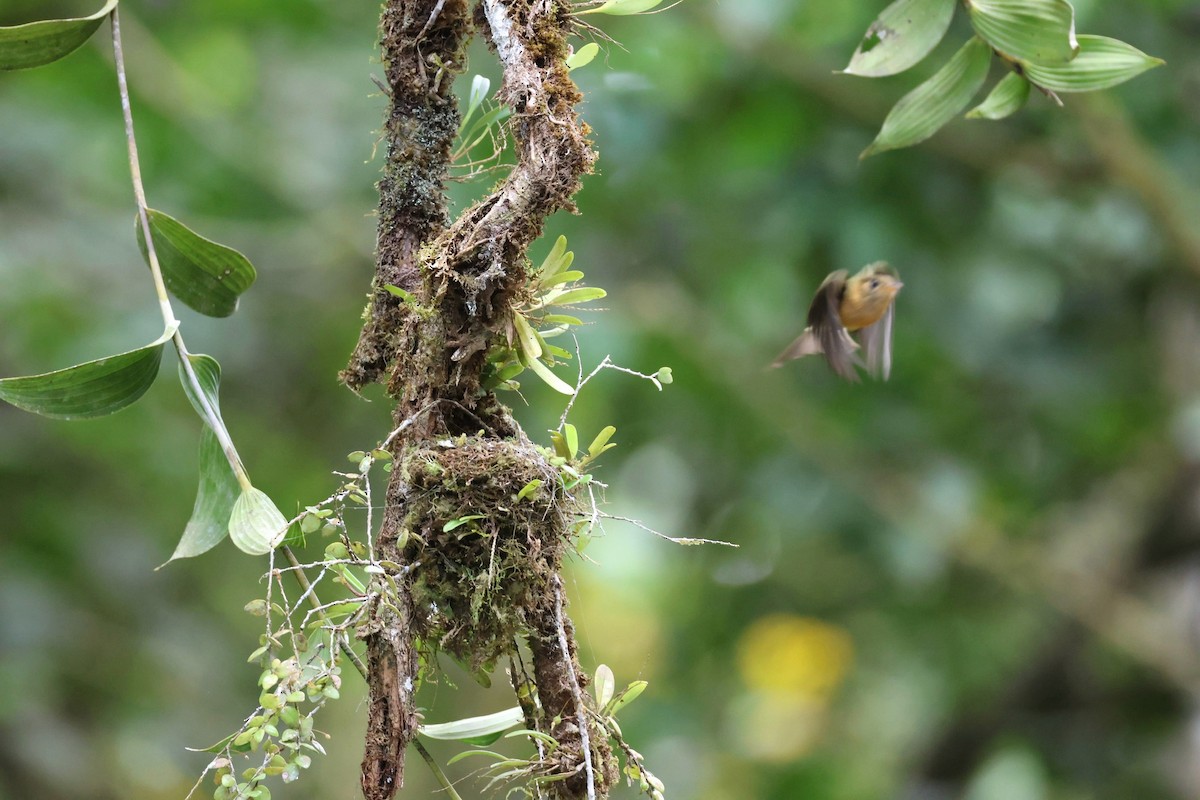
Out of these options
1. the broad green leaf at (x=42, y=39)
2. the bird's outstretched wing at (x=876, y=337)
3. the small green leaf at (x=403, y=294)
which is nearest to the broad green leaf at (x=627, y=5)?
the small green leaf at (x=403, y=294)

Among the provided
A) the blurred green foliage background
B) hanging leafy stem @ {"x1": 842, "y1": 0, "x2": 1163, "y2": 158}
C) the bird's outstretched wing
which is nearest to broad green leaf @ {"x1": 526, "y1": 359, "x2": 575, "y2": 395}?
hanging leafy stem @ {"x1": 842, "y1": 0, "x2": 1163, "y2": 158}

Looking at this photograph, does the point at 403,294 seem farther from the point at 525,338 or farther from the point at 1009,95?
the point at 1009,95

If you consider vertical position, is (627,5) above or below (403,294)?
above

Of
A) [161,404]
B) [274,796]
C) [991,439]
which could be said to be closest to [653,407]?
[991,439]

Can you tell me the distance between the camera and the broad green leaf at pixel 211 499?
0.76m

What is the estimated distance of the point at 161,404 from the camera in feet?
8.90

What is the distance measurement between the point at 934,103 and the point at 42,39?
2.10ft

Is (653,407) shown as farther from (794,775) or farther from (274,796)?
(274,796)

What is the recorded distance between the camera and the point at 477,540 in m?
0.74

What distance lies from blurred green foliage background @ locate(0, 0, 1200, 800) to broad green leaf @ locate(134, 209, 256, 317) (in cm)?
137

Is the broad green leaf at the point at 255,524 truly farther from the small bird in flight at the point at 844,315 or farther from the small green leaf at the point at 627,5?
the small bird in flight at the point at 844,315

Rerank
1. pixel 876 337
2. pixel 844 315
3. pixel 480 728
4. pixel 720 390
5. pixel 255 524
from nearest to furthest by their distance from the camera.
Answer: pixel 255 524, pixel 480 728, pixel 844 315, pixel 876 337, pixel 720 390

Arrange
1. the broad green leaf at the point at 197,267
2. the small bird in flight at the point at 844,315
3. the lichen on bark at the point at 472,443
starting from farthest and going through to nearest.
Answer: the small bird in flight at the point at 844,315 → the broad green leaf at the point at 197,267 → the lichen on bark at the point at 472,443

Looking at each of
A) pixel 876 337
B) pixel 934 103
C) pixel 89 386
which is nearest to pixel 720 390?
pixel 876 337
